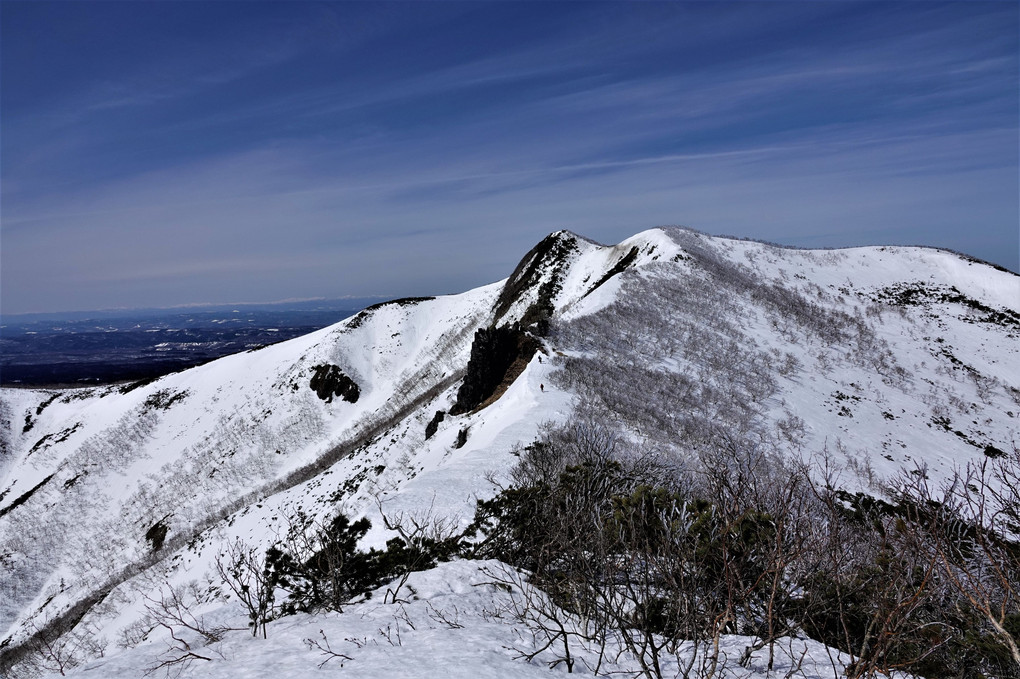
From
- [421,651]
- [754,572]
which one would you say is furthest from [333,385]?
[754,572]

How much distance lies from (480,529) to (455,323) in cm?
4649

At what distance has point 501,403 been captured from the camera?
20.6 meters

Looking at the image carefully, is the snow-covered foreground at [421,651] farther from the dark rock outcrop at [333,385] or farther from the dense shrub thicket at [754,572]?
the dark rock outcrop at [333,385]

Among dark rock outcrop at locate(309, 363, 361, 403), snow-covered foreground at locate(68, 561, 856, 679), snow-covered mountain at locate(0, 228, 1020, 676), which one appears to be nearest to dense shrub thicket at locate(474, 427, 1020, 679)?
snow-covered foreground at locate(68, 561, 856, 679)

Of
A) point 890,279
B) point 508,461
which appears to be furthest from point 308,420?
point 890,279

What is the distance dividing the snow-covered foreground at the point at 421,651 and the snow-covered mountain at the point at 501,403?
903 mm

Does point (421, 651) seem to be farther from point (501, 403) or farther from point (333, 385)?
point (333, 385)

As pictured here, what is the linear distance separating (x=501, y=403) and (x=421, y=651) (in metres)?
14.9

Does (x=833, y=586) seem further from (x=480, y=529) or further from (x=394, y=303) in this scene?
(x=394, y=303)

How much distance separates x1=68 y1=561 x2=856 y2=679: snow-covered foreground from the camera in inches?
212

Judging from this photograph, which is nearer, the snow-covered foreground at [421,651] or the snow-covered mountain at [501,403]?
the snow-covered foreground at [421,651]

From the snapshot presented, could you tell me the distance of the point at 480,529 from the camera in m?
10.1

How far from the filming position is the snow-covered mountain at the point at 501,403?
19.7 metres

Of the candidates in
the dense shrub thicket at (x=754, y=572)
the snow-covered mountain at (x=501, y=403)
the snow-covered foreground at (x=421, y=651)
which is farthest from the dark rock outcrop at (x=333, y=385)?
the snow-covered foreground at (x=421, y=651)
